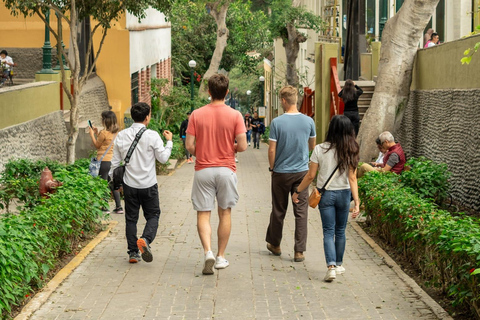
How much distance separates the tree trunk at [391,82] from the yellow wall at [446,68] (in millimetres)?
278

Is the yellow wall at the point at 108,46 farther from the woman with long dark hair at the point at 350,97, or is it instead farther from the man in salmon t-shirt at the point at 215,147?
the man in salmon t-shirt at the point at 215,147

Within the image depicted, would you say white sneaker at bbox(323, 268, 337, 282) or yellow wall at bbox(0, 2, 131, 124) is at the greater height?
yellow wall at bbox(0, 2, 131, 124)

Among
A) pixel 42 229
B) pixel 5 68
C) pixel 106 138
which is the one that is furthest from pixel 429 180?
pixel 5 68

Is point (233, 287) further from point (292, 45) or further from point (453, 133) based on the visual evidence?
point (292, 45)

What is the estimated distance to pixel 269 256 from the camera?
8.87 m

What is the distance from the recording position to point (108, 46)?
81.9ft

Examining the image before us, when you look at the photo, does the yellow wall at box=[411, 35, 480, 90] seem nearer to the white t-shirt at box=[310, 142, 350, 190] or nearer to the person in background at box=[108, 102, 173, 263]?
the white t-shirt at box=[310, 142, 350, 190]

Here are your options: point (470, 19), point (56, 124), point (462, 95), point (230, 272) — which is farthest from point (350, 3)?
point (230, 272)

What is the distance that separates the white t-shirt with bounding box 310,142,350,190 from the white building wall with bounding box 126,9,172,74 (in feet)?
54.4

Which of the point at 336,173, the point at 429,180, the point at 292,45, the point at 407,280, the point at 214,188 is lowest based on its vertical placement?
the point at 407,280

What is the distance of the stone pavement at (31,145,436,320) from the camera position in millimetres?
6539

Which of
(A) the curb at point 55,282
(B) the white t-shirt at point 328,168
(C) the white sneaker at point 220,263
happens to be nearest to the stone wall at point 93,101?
(A) the curb at point 55,282

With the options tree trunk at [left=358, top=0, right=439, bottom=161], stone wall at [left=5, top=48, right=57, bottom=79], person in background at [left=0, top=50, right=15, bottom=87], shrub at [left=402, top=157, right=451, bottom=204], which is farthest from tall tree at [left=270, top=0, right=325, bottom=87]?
shrub at [left=402, top=157, right=451, bottom=204]

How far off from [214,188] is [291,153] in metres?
0.99
